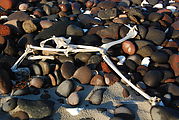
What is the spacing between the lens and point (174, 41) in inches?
157

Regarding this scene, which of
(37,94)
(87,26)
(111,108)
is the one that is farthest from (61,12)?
(111,108)

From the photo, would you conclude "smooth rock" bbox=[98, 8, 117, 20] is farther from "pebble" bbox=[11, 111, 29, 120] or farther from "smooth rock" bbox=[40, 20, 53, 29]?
"pebble" bbox=[11, 111, 29, 120]

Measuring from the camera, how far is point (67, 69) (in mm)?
3154

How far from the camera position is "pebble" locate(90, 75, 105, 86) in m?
3.00

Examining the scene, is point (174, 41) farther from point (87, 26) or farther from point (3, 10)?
point (3, 10)

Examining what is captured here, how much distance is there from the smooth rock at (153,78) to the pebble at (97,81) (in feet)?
1.88

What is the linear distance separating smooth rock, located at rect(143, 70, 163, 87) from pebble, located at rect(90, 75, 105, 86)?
0.57 meters

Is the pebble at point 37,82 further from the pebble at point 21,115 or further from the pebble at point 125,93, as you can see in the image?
the pebble at point 125,93

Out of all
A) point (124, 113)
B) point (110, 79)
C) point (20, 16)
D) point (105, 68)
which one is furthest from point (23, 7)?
point (124, 113)

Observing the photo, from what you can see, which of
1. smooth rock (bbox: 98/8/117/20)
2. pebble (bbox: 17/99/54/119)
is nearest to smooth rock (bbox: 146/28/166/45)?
smooth rock (bbox: 98/8/117/20)

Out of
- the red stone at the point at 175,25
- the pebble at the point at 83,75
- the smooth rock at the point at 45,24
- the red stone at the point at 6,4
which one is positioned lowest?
the pebble at the point at 83,75

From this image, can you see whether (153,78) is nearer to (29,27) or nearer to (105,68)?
(105,68)

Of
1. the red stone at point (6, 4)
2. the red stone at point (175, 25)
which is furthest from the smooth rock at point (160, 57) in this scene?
the red stone at point (6, 4)

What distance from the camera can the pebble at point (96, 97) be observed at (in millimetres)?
2703
